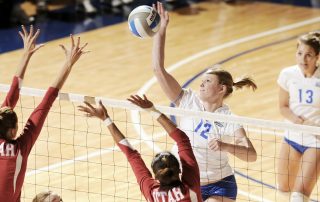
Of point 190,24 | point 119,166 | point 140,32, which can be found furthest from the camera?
point 190,24

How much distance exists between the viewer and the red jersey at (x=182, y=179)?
6.25m

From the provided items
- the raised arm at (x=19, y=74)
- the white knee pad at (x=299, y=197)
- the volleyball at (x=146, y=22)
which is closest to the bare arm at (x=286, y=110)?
the white knee pad at (x=299, y=197)

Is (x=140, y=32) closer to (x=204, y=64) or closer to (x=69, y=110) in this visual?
(x=69, y=110)

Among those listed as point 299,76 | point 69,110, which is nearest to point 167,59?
A: point 69,110

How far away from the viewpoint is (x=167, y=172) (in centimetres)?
619

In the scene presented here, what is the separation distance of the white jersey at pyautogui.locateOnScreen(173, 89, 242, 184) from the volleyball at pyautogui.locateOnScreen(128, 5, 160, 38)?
2.45 ft

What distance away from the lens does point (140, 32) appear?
27.7ft

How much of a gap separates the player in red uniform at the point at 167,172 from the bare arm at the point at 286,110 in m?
2.59

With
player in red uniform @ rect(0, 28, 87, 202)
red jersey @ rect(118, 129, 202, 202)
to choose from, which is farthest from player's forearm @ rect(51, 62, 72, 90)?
red jersey @ rect(118, 129, 202, 202)

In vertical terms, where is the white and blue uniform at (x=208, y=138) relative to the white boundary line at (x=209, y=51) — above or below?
above

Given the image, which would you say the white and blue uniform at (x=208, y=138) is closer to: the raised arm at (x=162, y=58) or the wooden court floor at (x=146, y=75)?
the raised arm at (x=162, y=58)

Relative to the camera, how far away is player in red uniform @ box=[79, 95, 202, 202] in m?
6.21

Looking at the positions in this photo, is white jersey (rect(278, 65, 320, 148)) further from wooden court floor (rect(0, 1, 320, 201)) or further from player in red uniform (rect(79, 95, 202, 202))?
player in red uniform (rect(79, 95, 202, 202))

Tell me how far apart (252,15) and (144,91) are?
5564mm
